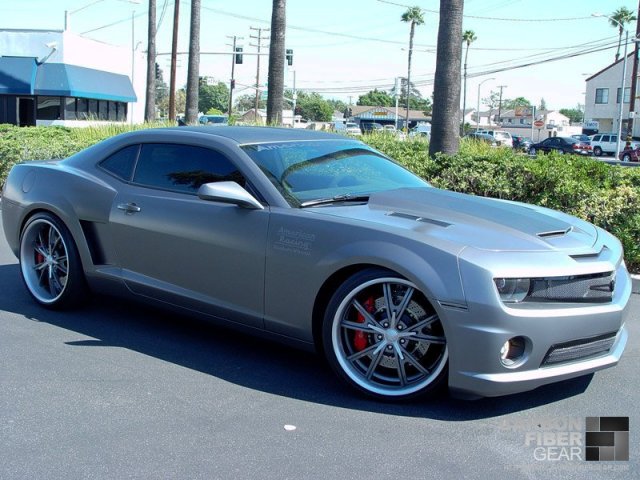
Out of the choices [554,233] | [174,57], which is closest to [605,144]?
[174,57]

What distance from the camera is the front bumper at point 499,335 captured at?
382cm

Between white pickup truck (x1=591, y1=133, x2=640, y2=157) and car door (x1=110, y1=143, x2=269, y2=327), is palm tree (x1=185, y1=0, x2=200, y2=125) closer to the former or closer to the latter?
car door (x1=110, y1=143, x2=269, y2=327)

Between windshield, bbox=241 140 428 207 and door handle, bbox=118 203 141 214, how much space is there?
3.09 feet

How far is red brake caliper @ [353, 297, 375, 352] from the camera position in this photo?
4293mm

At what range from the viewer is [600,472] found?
359 centimetres

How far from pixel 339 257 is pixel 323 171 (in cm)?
99

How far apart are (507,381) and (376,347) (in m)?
0.76

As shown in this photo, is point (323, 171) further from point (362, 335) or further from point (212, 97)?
point (212, 97)

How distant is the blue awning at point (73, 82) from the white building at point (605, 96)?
49768 millimetres

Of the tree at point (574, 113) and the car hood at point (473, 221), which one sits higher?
the tree at point (574, 113)

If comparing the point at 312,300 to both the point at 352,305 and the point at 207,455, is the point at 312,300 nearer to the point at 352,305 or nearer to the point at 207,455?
the point at 352,305

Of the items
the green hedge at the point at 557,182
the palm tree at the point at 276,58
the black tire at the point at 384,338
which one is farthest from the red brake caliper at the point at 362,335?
the palm tree at the point at 276,58

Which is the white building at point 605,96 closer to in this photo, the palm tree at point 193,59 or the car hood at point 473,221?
the palm tree at point 193,59

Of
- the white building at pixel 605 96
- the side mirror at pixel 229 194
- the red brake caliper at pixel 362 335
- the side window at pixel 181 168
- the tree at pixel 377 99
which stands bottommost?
the red brake caliper at pixel 362 335
